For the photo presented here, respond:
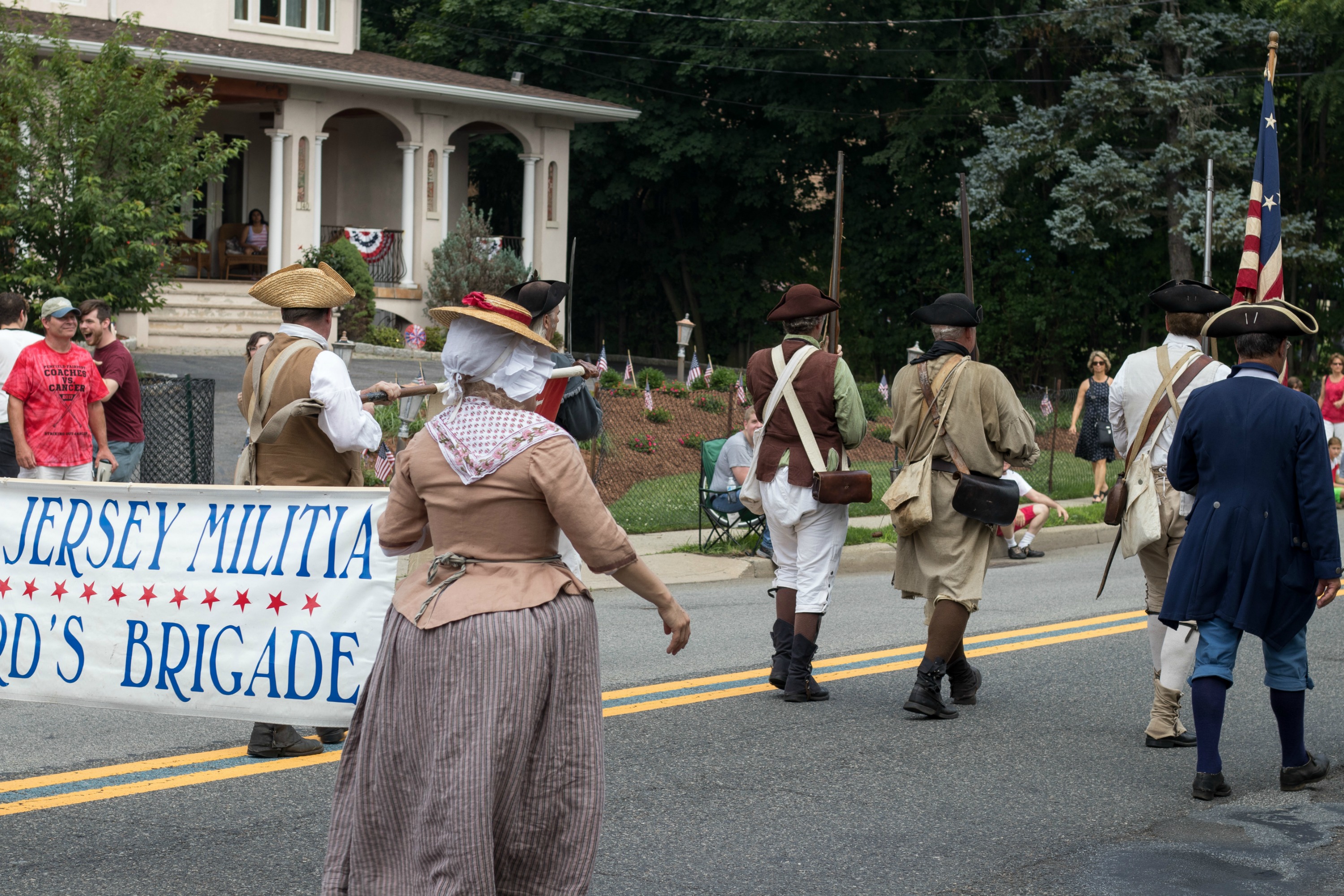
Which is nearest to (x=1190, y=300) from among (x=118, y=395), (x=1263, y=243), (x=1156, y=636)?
(x=1156, y=636)

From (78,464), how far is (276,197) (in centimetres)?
1858

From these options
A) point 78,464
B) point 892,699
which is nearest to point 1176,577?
point 892,699

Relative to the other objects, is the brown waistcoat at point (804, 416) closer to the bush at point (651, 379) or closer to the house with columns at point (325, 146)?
the bush at point (651, 379)

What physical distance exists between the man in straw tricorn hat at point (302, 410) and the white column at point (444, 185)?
23.9 meters

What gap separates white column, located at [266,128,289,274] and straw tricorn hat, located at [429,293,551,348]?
2439cm

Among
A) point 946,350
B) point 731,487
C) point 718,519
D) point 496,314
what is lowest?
point 718,519

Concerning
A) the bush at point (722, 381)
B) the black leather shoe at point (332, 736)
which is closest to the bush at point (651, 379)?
the bush at point (722, 381)

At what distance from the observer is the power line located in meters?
29.1

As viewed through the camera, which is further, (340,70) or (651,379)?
(340,70)

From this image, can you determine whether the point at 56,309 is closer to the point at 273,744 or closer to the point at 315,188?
the point at 273,744

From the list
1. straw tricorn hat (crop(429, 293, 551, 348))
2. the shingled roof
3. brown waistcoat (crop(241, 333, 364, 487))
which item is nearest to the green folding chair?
brown waistcoat (crop(241, 333, 364, 487))

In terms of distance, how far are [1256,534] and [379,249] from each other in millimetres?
24768

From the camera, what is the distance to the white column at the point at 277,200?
1077 inches

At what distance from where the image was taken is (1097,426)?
54.8 feet
